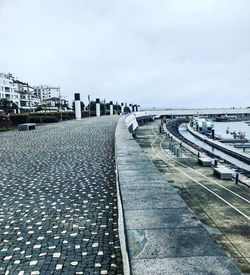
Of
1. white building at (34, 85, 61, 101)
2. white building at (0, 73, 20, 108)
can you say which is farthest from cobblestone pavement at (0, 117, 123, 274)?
white building at (34, 85, 61, 101)

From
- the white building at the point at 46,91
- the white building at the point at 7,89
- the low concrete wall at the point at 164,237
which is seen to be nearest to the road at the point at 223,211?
the low concrete wall at the point at 164,237

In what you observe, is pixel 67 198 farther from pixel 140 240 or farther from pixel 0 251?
A: pixel 140 240

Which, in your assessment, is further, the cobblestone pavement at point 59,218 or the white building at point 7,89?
the white building at point 7,89

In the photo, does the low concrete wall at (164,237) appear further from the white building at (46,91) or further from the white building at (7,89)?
the white building at (46,91)

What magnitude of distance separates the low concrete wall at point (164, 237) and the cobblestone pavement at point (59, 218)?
57cm

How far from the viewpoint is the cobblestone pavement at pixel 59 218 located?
3980mm

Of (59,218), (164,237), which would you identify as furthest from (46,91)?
(164,237)

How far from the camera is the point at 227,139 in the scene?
5066cm

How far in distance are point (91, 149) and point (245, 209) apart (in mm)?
8315

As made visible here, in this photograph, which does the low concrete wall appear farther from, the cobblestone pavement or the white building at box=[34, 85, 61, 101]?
the white building at box=[34, 85, 61, 101]

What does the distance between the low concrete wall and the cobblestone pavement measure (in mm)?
566

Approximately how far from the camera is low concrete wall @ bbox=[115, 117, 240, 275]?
298cm

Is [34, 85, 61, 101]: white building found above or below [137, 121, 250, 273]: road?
above

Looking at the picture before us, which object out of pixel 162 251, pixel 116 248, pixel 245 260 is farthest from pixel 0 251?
pixel 245 260
